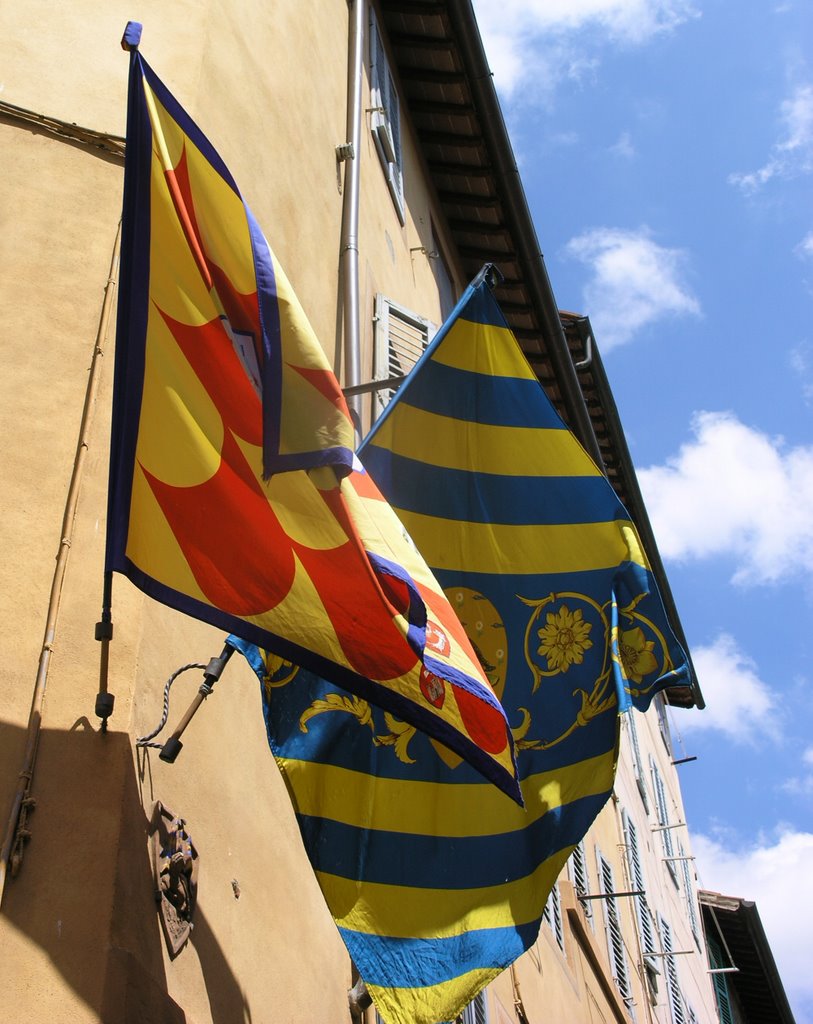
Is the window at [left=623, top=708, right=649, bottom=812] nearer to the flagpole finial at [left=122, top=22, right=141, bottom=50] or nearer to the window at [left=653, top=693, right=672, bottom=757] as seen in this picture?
the window at [left=653, top=693, right=672, bottom=757]

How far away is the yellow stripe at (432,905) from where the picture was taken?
4.40 metres

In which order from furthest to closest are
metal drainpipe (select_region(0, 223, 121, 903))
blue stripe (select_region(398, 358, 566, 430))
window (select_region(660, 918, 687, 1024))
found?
window (select_region(660, 918, 687, 1024)), blue stripe (select_region(398, 358, 566, 430)), metal drainpipe (select_region(0, 223, 121, 903))

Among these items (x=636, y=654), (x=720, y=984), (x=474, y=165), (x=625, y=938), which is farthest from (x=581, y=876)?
(x=720, y=984)

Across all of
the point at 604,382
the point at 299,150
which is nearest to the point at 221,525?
the point at 299,150

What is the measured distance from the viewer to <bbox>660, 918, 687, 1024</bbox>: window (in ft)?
55.8

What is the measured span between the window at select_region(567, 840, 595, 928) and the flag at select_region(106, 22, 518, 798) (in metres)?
8.51

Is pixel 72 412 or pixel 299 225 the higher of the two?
pixel 299 225

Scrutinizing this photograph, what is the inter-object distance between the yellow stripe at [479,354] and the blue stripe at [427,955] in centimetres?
254

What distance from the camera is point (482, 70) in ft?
40.0

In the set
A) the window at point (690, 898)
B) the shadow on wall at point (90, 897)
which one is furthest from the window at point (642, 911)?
the shadow on wall at point (90, 897)

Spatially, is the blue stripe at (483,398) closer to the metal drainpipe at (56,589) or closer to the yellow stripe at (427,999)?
the metal drainpipe at (56,589)

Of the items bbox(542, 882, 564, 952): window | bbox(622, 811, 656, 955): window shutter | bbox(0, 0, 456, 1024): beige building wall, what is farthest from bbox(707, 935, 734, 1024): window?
bbox(0, 0, 456, 1024): beige building wall

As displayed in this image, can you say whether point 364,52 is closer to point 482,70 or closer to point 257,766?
point 482,70

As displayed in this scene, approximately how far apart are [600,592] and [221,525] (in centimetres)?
219
